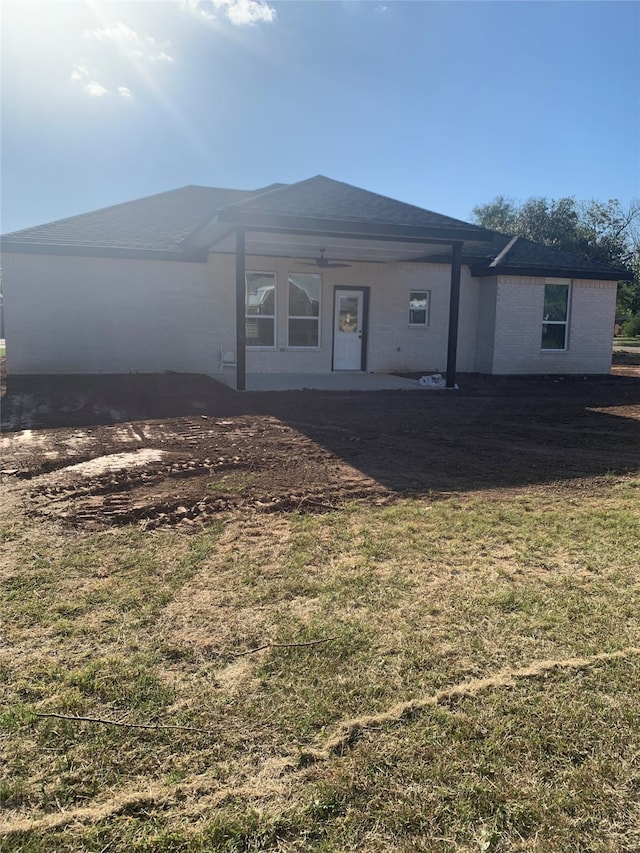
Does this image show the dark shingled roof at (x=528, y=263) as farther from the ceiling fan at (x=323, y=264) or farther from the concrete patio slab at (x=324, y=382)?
the concrete patio slab at (x=324, y=382)

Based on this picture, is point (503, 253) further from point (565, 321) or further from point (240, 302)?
point (240, 302)

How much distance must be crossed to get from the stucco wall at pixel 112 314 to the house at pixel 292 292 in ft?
0.09

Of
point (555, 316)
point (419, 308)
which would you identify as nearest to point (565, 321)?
point (555, 316)

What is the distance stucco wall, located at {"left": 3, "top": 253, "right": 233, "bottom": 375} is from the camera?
13.7 metres

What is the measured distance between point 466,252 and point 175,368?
9162 mm

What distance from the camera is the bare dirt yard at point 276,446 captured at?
17.6ft

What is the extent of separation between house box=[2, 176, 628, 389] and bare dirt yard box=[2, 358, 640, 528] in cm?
236

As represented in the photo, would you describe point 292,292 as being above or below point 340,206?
below

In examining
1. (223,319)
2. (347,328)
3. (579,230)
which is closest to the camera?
(223,319)

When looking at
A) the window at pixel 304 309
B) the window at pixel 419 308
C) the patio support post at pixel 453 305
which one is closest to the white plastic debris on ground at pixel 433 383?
the patio support post at pixel 453 305

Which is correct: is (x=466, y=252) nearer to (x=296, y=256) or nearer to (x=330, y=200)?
(x=296, y=256)

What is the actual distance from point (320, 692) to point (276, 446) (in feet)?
15.9

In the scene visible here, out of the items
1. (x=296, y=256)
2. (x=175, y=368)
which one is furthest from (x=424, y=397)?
(x=175, y=368)

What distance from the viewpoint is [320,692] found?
8.59 ft
